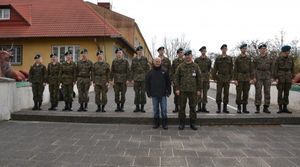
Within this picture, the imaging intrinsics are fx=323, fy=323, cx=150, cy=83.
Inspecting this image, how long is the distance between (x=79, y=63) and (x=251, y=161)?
247 inches

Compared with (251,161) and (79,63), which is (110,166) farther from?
(79,63)

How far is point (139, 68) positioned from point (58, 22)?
1674 cm

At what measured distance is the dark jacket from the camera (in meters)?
8.12

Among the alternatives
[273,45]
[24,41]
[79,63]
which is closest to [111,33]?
[24,41]

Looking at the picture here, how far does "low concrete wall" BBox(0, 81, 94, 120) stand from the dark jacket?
13.7 feet

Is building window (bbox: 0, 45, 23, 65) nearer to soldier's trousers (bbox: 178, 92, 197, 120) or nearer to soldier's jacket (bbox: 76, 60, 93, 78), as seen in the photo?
soldier's jacket (bbox: 76, 60, 93, 78)

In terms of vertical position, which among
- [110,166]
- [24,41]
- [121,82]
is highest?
[24,41]

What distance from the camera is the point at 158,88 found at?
8.12m

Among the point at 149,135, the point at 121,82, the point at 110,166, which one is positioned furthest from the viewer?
the point at 121,82

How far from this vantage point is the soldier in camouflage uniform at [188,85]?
7941mm

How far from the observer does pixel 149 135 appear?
7254 millimetres

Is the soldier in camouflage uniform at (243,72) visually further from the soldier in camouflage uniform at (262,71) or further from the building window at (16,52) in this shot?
the building window at (16,52)

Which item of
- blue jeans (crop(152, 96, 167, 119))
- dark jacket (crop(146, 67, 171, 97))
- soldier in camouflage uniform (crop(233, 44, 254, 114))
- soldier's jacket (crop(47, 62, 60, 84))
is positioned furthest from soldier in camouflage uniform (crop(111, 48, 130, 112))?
soldier in camouflage uniform (crop(233, 44, 254, 114))

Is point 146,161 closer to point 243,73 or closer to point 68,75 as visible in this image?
point 243,73
